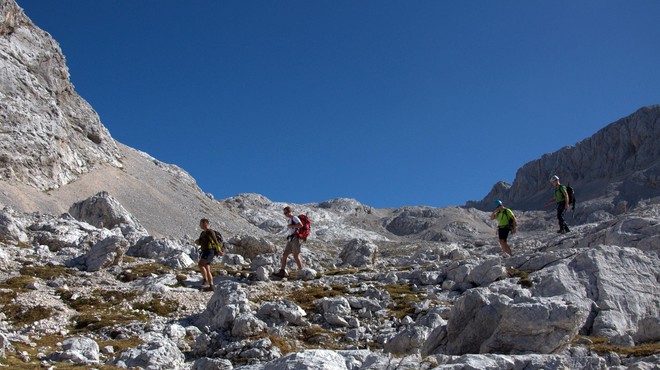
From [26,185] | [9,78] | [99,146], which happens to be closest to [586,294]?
[26,185]

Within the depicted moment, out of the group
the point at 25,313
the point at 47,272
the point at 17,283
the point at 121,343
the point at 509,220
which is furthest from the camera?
the point at 509,220

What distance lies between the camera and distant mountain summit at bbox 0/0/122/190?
7512 centimetres

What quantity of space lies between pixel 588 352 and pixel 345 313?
10.4 meters

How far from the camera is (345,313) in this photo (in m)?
19.5

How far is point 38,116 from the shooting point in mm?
80500

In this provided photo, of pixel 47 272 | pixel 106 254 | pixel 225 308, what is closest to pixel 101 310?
pixel 225 308

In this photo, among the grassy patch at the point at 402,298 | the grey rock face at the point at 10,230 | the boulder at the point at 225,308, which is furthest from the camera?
the grey rock face at the point at 10,230

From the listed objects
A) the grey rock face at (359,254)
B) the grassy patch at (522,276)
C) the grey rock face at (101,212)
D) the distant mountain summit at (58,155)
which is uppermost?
the distant mountain summit at (58,155)

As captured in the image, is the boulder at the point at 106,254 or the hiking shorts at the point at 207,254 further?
the boulder at the point at 106,254

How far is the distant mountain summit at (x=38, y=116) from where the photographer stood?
75.1 meters

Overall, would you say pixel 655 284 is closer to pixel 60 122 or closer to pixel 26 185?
pixel 26 185

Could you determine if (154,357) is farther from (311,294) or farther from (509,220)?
(509,220)

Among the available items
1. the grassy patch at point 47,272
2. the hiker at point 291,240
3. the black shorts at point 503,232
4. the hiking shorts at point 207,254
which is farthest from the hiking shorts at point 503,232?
the grassy patch at point 47,272

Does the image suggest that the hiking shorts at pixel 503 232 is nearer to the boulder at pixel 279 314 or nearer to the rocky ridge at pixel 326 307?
the rocky ridge at pixel 326 307
